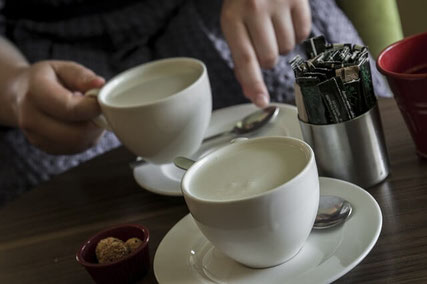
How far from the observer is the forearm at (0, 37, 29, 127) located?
1058mm

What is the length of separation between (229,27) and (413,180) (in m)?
0.41

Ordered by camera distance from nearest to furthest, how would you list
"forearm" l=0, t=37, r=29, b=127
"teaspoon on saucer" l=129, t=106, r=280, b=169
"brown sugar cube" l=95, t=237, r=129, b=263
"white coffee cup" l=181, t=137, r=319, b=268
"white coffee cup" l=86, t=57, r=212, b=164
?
"white coffee cup" l=181, t=137, r=319, b=268, "brown sugar cube" l=95, t=237, r=129, b=263, "white coffee cup" l=86, t=57, r=212, b=164, "teaspoon on saucer" l=129, t=106, r=280, b=169, "forearm" l=0, t=37, r=29, b=127

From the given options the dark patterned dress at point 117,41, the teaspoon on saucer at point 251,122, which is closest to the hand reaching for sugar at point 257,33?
the teaspoon on saucer at point 251,122

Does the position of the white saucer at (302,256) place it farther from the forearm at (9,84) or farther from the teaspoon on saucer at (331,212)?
the forearm at (9,84)

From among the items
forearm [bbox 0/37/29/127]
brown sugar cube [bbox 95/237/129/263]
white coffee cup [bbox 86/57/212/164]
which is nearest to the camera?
brown sugar cube [bbox 95/237/129/263]

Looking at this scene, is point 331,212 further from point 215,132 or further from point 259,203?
point 215,132

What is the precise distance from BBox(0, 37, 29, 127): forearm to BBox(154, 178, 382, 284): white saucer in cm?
56

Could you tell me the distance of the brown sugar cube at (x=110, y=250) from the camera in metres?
0.60

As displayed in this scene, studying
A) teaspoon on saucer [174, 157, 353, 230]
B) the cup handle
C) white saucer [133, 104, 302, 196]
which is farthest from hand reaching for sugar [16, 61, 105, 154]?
teaspoon on saucer [174, 157, 353, 230]

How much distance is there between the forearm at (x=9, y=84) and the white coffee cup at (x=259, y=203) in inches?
23.3

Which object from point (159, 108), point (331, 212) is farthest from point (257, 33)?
point (331, 212)

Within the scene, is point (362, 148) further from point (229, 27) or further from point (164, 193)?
point (229, 27)

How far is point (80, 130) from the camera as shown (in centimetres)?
92

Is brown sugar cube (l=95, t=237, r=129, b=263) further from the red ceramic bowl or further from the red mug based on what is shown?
the red mug
